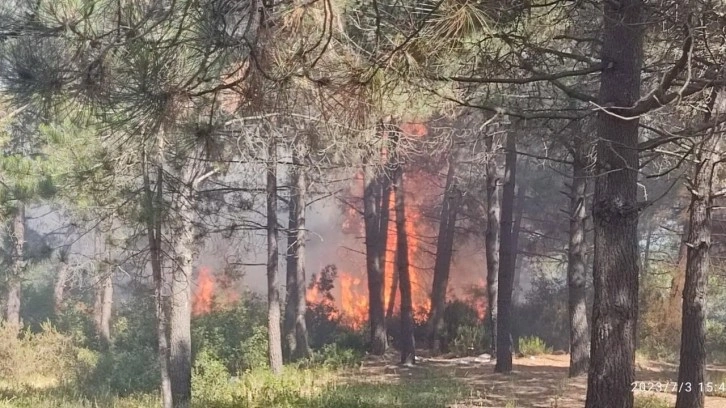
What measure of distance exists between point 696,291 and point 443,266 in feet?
48.1

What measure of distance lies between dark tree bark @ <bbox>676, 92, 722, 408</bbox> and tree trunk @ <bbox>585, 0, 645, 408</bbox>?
2.09 meters

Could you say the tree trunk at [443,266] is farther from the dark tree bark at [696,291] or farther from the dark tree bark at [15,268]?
the dark tree bark at [696,291]

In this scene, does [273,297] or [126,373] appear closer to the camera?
[273,297]

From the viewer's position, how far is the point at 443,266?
72.2 feet

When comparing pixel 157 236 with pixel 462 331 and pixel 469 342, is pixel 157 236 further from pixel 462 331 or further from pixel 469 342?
pixel 462 331

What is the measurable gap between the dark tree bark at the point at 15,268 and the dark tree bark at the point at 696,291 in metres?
15.9

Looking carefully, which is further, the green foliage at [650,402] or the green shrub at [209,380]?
the green shrub at [209,380]

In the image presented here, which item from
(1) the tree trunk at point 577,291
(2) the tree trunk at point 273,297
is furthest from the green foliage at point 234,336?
(1) the tree trunk at point 577,291

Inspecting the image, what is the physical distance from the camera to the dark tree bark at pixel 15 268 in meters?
19.5

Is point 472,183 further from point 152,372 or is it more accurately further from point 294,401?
point 294,401

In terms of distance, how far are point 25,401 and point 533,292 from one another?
1928 cm

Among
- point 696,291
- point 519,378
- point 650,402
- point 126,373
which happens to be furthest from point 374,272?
point 696,291

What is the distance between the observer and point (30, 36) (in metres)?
4.79

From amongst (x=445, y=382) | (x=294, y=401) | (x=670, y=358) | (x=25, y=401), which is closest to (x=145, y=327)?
(x=25, y=401)
